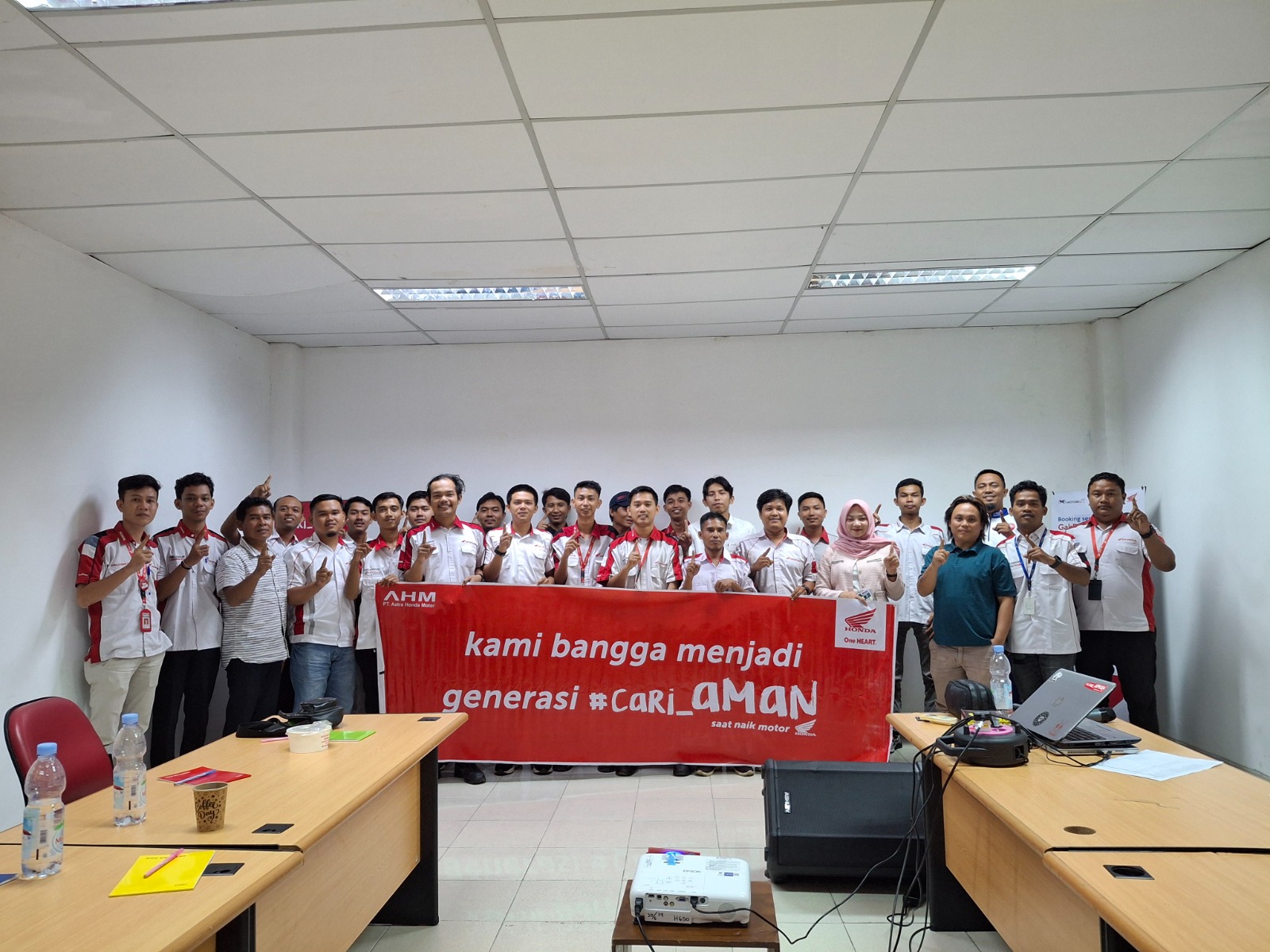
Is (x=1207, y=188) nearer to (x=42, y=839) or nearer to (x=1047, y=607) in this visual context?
(x=1047, y=607)

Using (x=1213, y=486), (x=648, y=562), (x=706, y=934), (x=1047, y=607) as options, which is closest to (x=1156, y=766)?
(x=706, y=934)

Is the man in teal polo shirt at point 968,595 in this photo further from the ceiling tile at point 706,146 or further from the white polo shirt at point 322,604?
the white polo shirt at point 322,604

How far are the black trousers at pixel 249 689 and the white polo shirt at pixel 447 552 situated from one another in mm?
931

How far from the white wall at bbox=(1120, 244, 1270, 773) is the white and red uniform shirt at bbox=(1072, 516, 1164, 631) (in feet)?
1.46

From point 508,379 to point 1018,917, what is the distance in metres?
5.04

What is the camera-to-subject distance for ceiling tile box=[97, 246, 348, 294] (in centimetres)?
422

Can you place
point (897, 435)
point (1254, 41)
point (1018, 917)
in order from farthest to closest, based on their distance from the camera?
point (897, 435) → point (1254, 41) → point (1018, 917)

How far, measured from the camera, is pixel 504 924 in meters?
2.79

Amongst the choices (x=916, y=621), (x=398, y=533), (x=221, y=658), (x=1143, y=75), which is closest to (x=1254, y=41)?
(x=1143, y=75)

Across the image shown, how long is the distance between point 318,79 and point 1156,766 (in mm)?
3334

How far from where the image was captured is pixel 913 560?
5.35 m

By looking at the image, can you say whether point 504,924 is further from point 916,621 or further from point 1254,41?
point 1254,41

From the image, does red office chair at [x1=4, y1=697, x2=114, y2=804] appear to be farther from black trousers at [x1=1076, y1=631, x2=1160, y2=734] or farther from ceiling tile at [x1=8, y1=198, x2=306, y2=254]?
black trousers at [x1=1076, y1=631, x2=1160, y2=734]

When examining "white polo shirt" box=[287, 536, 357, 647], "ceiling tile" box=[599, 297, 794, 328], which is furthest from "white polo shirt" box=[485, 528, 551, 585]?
"ceiling tile" box=[599, 297, 794, 328]
